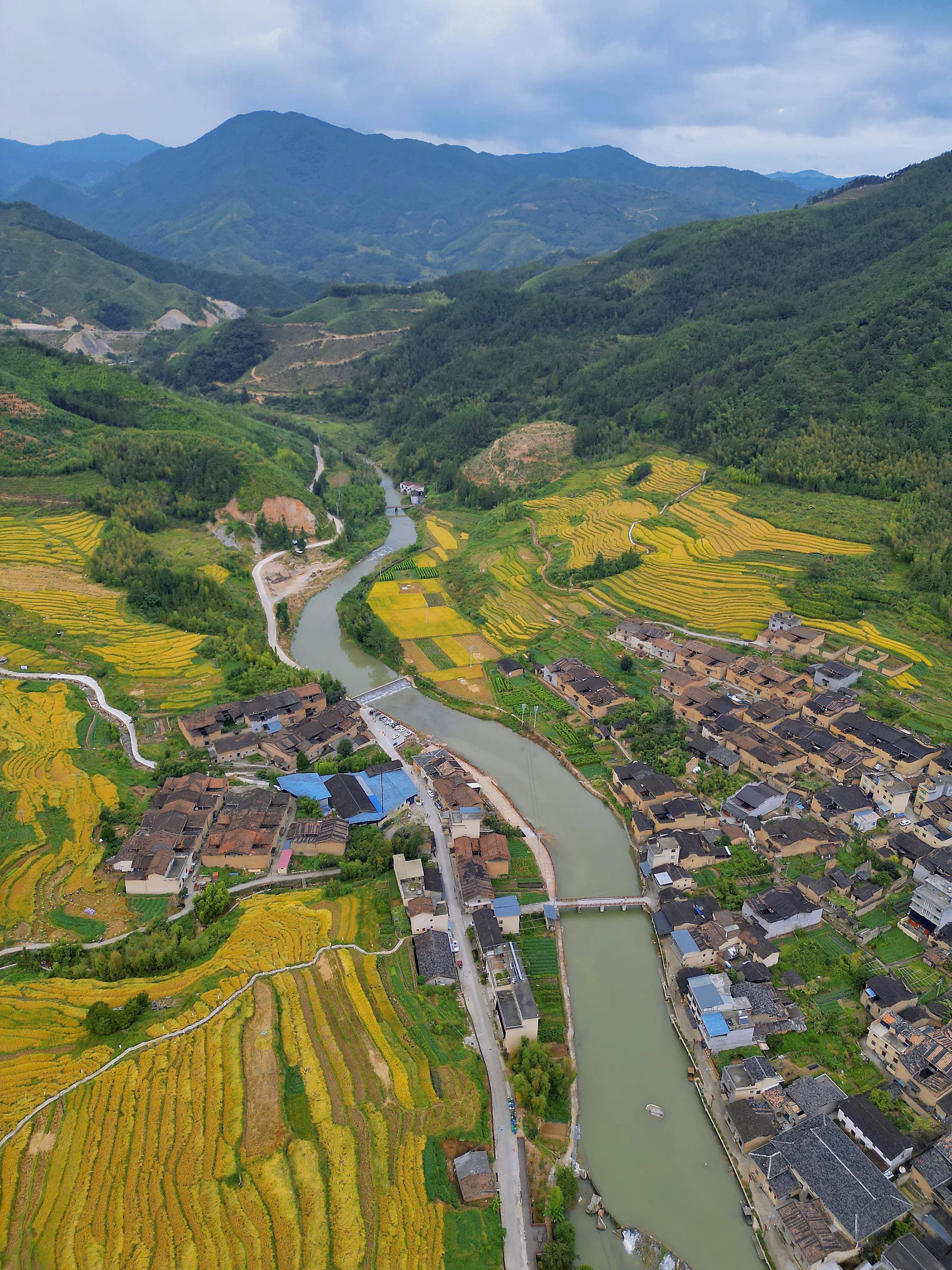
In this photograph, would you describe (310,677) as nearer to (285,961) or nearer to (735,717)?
(285,961)

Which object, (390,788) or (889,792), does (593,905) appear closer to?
(390,788)

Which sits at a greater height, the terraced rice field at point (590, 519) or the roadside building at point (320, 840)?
the terraced rice field at point (590, 519)

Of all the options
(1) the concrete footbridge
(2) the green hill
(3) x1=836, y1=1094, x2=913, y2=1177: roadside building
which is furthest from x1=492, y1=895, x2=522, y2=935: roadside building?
(2) the green hill

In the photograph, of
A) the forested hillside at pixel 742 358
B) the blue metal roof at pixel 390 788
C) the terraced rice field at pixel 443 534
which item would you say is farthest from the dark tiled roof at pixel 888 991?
the terraced rice field at pixel 443 534

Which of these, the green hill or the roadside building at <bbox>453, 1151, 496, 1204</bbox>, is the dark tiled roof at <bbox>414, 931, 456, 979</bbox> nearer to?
the roadside building at <bbox>453, 1151, 496, 1204</bbox>

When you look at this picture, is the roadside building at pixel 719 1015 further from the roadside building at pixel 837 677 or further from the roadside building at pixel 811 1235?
the roadside building at pixel 837 677
